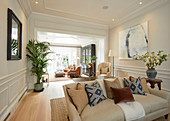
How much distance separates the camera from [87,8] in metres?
3.20

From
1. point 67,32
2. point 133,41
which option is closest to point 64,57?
point 67,32

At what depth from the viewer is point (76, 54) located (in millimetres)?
9359

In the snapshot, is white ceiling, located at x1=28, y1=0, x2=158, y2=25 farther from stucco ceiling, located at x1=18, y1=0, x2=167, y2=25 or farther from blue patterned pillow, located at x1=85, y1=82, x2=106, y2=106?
blue patterned pillow, located at x1=85, y1=82, x2=106, y2=106

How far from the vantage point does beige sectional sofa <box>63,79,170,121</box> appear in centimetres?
124

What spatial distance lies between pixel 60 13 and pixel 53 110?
356 centimetres

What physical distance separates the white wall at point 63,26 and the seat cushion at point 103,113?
3220 mm

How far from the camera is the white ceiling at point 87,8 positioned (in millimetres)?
2855

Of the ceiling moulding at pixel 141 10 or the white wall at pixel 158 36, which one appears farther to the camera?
the ceiling moulding at pixel 141 10

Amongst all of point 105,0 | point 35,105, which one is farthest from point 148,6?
point 35,105

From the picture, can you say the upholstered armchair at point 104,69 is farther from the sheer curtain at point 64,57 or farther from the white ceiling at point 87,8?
the sheer curtain at point 64,57

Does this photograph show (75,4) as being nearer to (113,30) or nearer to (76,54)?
(113,30)

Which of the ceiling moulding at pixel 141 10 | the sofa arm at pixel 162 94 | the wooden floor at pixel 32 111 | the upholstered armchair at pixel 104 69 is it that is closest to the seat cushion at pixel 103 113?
the wooden floor at pixel 32 111

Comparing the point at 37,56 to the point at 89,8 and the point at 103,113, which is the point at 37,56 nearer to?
the point at 89,8

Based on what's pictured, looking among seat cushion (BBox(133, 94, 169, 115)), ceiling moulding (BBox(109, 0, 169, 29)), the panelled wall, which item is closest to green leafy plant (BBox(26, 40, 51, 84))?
seat cushion (BBox(133, 94, 169, 115))
